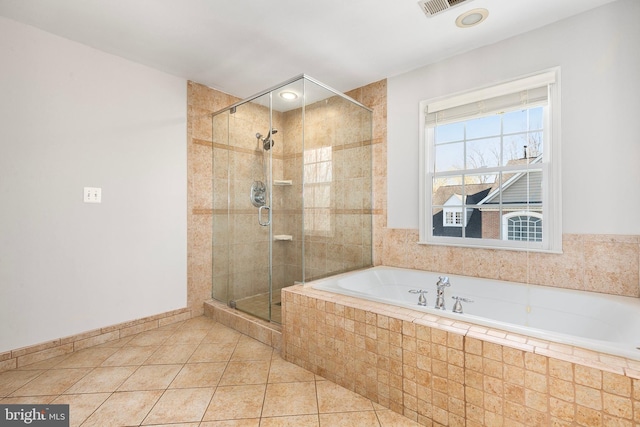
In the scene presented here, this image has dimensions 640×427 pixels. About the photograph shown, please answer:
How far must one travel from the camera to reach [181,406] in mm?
1621

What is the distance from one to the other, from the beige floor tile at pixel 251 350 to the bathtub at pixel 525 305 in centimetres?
62

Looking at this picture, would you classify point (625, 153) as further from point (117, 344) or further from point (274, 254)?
point (117, 344)

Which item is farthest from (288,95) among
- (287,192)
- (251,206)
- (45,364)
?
(45,364)

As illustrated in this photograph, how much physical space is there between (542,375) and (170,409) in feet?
5.87

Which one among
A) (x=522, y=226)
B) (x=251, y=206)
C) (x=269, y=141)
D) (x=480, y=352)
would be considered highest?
(x=269, y=141)

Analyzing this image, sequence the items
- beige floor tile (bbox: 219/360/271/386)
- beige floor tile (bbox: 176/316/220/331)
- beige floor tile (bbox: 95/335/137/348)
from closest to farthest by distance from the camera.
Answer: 1. beige floor tile (bbox: 219/360/271/386)
2. beige floor tile (bbox: 95/335/137/348)
3. beige floor tile (bbox: 176/316/220/331)

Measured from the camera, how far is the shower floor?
2.41 m

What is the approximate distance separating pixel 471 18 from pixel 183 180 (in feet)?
9.03

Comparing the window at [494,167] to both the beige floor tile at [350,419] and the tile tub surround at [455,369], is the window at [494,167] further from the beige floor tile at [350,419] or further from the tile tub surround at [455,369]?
the beige floor tile at [350,419]

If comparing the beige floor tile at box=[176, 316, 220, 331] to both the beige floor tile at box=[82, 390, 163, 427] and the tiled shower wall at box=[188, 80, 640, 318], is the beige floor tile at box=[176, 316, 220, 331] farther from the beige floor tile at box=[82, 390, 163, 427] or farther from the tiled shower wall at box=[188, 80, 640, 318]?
the beige floor tile at box=[82, 390, 163, 427]

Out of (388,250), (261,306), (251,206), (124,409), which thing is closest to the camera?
(124,409)

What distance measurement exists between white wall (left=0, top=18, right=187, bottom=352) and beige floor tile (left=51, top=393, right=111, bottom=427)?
0.74 metres

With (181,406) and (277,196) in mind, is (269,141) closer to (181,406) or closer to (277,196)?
(277,196)

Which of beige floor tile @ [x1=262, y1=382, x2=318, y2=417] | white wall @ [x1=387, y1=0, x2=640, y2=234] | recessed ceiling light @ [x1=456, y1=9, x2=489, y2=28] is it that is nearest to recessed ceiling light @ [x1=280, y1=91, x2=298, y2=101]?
recessed ceiling light @ [x1=456, y1=9, x2=489, y2=28]
